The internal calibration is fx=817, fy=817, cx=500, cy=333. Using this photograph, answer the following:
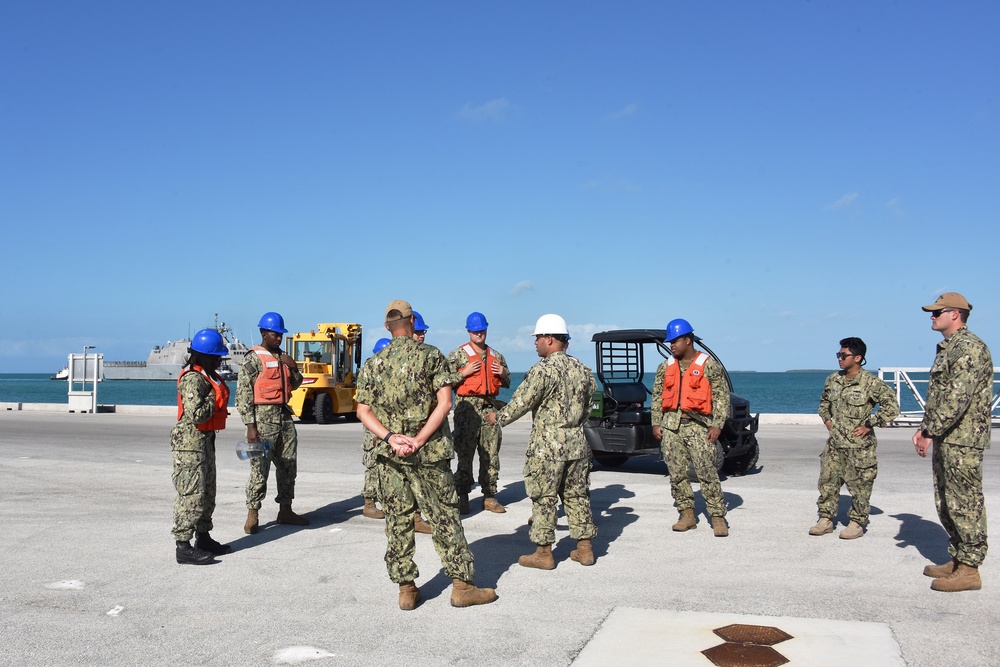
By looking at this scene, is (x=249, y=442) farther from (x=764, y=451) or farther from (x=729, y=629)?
(x=764, y=451)

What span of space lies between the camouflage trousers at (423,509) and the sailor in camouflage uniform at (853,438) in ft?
12.5

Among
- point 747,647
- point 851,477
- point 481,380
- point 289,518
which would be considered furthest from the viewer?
point 481,380

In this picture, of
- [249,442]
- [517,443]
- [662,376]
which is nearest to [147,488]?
[249,442]

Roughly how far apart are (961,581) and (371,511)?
17.4 feet

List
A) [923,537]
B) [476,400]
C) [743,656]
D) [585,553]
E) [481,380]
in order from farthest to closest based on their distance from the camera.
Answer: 1. [476,400]
2. [481,380]
3. [923,537]
4. [585,553]
5. [743,656]

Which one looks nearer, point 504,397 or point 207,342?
point 207,342

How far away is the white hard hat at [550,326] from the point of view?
6488mm

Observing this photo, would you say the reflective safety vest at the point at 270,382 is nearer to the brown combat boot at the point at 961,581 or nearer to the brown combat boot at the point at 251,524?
the brown combat boot at the point at 251,524

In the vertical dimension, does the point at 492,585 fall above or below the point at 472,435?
below

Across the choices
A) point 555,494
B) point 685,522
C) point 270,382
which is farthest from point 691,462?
point 270,382

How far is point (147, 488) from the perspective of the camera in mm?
10328

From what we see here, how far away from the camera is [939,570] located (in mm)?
5812

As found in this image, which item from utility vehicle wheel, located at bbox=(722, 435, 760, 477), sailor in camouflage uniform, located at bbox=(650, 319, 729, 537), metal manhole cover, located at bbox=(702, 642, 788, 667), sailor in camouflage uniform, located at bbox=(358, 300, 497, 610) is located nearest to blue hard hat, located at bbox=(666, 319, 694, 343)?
sailor in camouflage uniform, located at bbox=(650, 319, 729, 537)

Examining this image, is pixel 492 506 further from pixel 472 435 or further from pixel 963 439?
pixel 963 439
